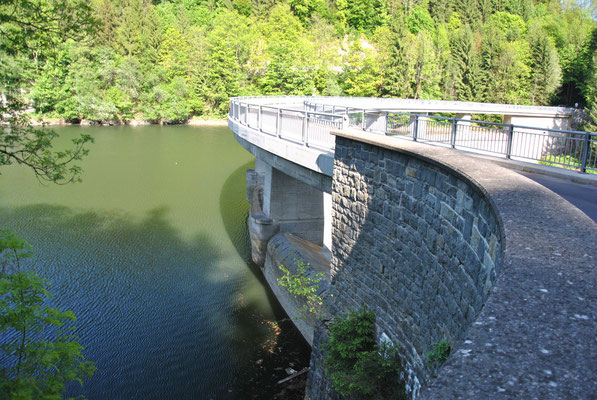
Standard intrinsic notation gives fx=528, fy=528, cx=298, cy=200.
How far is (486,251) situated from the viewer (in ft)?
15.3

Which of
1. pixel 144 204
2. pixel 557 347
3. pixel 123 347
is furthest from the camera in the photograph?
pixel 144 204

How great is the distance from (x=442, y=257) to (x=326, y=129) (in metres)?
5.77

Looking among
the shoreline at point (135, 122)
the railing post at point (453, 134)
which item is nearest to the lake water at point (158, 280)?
the railing post at point (453, 134)

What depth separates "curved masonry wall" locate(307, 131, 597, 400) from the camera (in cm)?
213

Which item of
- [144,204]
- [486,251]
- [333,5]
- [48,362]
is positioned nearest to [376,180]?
[486,251]

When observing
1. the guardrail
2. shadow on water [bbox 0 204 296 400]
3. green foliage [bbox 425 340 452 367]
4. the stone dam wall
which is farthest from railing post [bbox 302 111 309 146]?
green foliage [bbox 425 340 452 367]

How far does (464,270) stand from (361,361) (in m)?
2.85

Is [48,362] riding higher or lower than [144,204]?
higher

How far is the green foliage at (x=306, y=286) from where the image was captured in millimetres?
11430

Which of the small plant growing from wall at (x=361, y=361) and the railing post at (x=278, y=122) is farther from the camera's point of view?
the railing post at (x=278, y=122)

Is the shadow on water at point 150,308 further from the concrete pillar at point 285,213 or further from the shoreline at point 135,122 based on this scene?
the shoreline at point 135,122

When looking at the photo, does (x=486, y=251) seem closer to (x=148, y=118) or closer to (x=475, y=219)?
(x=475, y=219)

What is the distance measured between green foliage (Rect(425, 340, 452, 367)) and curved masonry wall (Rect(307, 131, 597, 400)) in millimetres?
133

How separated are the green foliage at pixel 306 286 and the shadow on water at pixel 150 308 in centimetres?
151
